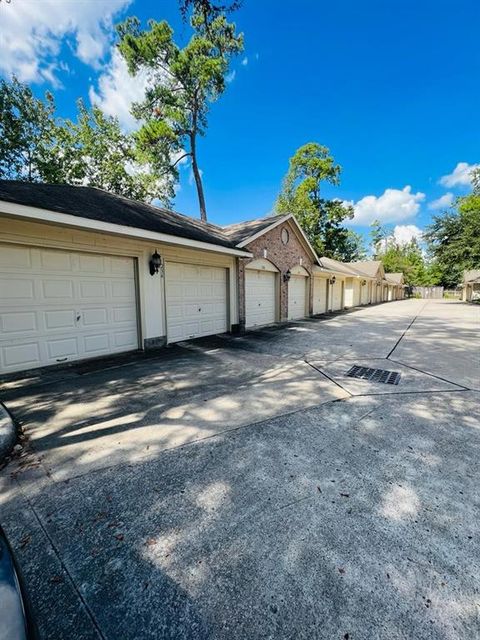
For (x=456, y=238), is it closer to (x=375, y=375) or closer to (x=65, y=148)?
(x=375, y=375)

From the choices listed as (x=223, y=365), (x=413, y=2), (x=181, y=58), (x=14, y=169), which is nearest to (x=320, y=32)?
(x=413, y=2)

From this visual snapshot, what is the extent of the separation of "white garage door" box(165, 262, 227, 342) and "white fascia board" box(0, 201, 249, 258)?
976 mm

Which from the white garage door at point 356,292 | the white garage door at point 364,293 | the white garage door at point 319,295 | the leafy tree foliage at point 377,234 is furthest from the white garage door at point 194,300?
the leafy tree foliage at point 377,234

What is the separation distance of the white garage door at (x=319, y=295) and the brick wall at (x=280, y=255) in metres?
1.56

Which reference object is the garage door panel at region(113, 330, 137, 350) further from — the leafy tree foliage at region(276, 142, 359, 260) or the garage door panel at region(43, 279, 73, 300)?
the leafy tree foliage at region(276, 142, 359, 260)

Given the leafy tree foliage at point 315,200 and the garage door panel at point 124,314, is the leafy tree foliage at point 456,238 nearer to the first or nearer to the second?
the leafy tree foliage at point 315,200

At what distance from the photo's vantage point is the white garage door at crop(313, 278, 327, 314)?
16078 mm

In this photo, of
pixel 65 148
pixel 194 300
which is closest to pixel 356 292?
pixel 194 300

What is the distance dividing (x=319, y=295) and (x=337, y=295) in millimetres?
3994

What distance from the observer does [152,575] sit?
63.8 inches

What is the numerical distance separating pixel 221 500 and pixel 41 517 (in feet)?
4.24

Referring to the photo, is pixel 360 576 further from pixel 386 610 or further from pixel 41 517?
pixel 41 517

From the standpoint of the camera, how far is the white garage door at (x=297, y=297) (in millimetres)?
13409

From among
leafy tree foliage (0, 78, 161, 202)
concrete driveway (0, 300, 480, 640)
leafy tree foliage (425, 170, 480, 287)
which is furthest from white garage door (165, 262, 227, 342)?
→ leafy tree foliage (425, 170, 480, 287)
